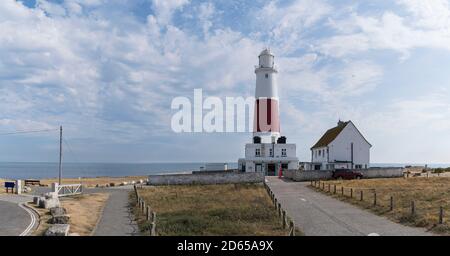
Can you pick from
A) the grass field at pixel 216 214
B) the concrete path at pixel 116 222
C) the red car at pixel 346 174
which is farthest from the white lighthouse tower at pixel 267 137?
the concrete path at pixel 116 222

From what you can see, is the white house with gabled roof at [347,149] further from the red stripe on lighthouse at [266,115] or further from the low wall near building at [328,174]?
the red stripe on lighthouse at [266,115]

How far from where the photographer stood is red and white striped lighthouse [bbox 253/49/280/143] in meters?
59.0

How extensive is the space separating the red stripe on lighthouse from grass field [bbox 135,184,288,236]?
23.4 m

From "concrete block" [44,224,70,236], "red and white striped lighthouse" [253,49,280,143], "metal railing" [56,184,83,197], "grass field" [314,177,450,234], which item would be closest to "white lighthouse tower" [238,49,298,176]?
"red and white striped lighthouse" [253,49,280,143]

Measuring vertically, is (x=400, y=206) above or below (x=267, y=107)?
below

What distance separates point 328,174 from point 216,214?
2987 centimetres

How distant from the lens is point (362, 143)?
5906 centimetres

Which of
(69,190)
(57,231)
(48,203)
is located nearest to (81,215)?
(48,203)

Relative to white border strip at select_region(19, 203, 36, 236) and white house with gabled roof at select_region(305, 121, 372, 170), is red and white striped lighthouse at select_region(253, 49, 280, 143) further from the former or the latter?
white border strip at select_region(19, 203, 36, 236)
